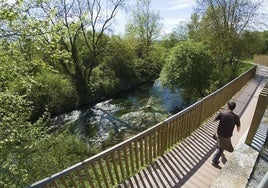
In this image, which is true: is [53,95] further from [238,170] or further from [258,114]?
[238,170]

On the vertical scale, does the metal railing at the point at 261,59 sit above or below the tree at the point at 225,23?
below

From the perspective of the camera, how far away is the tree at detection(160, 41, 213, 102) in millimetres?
13469

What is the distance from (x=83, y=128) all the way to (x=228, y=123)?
10025mm

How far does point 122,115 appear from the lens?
14.6 metres

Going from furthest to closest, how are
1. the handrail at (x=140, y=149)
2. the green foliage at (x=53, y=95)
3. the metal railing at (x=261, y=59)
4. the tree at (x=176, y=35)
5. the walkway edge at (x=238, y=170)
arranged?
1. the tree at (x=176, y=35)
2. the metal railing at (x=261, y=59)
3. the green foliage at (x=53, y=95)
4. the handrail at (x=140, y=149)
5. the walkway edge at (x=238, y=170)

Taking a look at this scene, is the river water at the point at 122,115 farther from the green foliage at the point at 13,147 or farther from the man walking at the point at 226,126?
the man walking at the point at 226,126

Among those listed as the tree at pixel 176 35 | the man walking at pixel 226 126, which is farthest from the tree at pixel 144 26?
the man walking at pixel 226 126

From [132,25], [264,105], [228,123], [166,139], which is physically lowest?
[166,139]

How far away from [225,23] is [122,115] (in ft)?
35.7

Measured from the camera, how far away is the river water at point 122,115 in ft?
40.1

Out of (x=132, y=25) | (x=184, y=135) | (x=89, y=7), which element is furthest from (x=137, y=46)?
(x=184, y=135)

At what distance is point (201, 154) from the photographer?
5270 millimetres

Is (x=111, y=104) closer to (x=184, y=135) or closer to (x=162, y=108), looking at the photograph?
(x=162, y=108)

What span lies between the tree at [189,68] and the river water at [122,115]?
2230 millimetres
